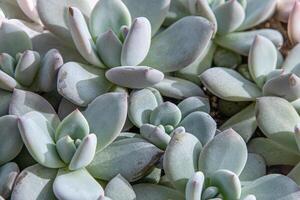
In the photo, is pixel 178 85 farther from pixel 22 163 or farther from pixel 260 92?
pixel 22 163

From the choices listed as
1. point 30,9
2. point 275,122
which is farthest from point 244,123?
point 30,9

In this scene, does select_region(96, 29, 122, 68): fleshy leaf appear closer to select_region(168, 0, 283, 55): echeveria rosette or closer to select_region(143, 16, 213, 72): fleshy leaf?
select_region(143, 16, 213, 72): fleshy leaf

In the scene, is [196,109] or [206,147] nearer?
[206,147]

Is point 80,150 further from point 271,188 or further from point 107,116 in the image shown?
point 271,188

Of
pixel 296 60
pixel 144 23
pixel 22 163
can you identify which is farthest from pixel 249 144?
pixel 22 163

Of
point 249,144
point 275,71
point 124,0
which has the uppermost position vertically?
point 124,0

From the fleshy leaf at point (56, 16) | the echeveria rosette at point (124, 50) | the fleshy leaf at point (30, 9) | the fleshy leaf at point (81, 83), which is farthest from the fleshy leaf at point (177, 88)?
the fleshy leaf at point (30, 9)
